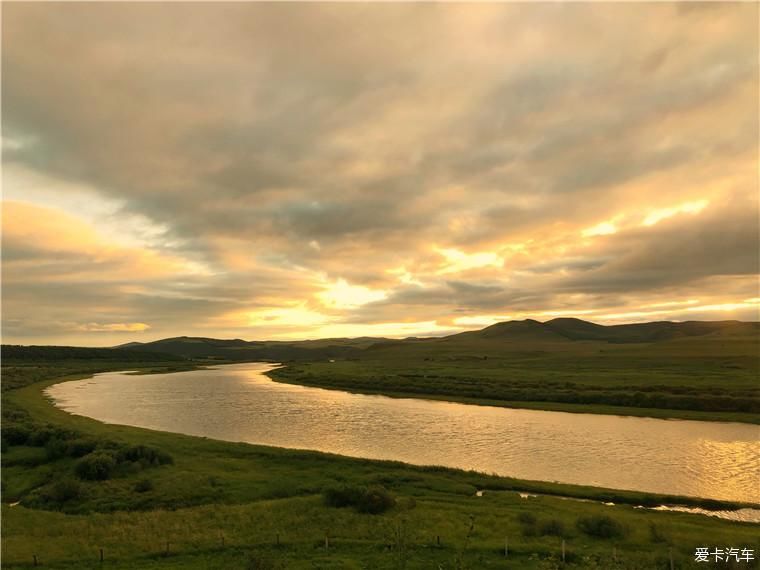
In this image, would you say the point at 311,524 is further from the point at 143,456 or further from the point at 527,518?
the point at 143,456

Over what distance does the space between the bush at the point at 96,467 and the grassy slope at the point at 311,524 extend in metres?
1.54

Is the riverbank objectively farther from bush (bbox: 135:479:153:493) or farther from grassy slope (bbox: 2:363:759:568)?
bush (bbox: 135:479:153:493)

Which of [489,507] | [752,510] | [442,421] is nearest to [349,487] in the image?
[489,507]

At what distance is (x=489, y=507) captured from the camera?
3484 cm

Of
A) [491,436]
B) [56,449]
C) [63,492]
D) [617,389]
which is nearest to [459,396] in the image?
[617,389]

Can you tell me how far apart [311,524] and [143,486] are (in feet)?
60.0

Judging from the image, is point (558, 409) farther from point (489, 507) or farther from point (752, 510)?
point (489, 507)

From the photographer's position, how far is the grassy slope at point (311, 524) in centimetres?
2659

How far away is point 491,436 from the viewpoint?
6253 cm

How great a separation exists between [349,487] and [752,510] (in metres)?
30.2

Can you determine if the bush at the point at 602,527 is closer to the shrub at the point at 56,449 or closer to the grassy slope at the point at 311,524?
the grassy slope at the point at 311,524

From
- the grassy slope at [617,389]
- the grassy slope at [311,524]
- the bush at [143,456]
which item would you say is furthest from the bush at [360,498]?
the grassy slope at [617,389]

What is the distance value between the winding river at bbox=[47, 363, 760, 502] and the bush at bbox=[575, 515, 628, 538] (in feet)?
42.5

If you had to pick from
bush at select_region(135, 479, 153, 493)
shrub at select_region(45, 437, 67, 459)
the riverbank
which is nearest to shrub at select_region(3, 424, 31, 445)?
shrub at select_region(45, 437, 67, 459)
